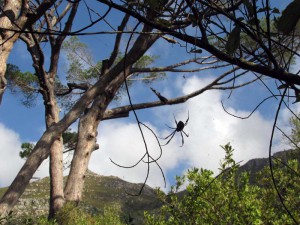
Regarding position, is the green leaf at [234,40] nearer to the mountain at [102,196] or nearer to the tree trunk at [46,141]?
the tree trunk at [46,141]

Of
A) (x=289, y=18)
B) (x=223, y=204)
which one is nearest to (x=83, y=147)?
(x=223, y=204)

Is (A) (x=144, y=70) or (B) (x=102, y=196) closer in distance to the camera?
(A) (x=144, y=70)

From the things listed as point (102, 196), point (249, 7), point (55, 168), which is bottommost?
point (249, 7)

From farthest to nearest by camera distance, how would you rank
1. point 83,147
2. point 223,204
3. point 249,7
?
point 83,147 → point 223,204 → point 249,7

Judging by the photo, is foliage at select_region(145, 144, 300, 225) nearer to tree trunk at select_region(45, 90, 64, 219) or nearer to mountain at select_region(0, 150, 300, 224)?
tree trunk at select_region(45, 90, 64, 219)

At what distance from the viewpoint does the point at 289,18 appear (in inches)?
24.5

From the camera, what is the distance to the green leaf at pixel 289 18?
61cm

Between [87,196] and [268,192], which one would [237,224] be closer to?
[268,192]

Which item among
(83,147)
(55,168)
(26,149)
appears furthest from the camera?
(26,149)

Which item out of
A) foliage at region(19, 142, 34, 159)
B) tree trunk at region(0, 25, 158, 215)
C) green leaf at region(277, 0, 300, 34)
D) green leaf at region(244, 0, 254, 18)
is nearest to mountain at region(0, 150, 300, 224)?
foliage at region(19, 142, 34, 159)

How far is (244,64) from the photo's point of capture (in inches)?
26.5

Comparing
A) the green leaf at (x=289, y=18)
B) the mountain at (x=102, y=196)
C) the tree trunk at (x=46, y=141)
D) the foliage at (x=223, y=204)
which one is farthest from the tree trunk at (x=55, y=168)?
the mountain at (x=102, y=196)

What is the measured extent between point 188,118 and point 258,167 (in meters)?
30.6

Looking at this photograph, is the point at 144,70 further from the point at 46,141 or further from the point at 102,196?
the point at 102,196
